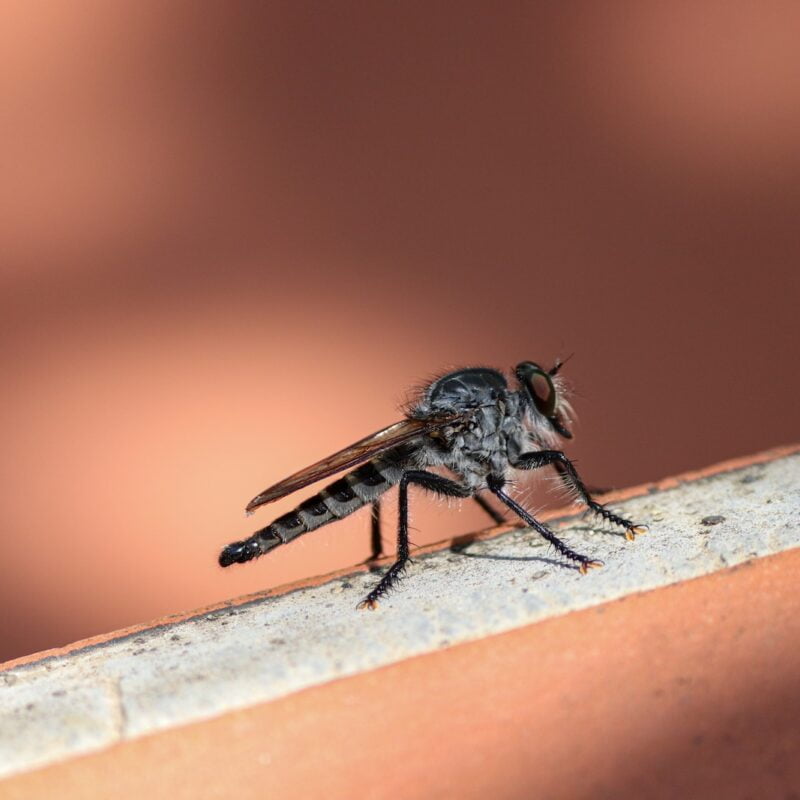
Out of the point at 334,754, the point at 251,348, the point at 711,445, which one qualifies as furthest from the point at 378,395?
the point at 334,754

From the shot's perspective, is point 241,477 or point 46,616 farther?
point 241,477

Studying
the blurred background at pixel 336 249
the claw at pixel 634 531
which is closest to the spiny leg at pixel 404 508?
the claw at pixel 634 531

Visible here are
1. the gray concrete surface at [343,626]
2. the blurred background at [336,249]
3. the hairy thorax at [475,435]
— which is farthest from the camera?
the blurred background at [336,249]

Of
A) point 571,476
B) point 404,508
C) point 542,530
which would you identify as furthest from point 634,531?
point 404,508

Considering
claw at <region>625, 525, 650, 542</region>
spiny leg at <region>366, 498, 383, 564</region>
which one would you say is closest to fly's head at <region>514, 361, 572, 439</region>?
spiny leg at <region>366, 498, 383, 564</region>

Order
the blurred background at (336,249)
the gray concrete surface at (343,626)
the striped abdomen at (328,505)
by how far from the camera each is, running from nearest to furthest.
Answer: the gray concrete surface at (343,626), the striped abdomen at (328,505), the blurred background at (336,249)

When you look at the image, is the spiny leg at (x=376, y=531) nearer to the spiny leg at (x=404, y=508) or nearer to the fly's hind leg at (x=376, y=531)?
the fly's hind leg at (x=376, y=531)

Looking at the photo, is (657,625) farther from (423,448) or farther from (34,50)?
(34,50)
